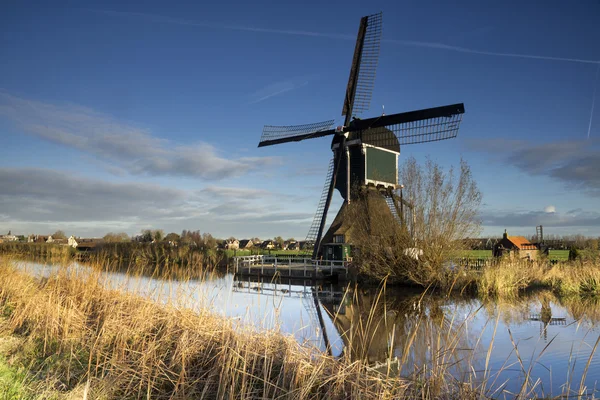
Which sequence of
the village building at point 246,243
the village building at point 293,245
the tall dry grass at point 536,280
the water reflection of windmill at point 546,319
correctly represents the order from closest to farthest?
the water reflection of windmill at point 546,319
the tall dry grass at point 536,280
the village building at point 293,245
the village building at point 246,243

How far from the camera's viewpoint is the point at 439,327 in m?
4.45

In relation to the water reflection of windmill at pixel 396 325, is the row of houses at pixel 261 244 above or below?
above

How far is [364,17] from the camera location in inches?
838

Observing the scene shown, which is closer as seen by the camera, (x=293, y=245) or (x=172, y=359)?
(x=172, y=359)

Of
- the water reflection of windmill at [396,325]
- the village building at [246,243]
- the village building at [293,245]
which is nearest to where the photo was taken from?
the water reflection of windmill at [396,325]

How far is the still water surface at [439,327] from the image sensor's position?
4.00m

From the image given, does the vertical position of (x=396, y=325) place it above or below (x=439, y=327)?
below

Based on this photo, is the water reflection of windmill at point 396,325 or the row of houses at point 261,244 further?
the row of houses at point 261,244

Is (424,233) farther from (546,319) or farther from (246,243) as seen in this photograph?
(246,243)

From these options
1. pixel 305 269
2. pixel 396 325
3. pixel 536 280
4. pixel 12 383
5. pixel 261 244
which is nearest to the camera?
pixel 12 383

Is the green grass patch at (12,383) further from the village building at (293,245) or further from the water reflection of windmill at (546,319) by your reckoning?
the village building at (293,245)

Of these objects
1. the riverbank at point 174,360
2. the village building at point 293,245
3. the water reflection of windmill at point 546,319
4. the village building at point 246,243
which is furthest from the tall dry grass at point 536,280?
the village building at point 246,243

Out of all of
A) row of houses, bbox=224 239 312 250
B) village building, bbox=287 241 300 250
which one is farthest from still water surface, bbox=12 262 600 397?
village building, bbox=287 241 300 250

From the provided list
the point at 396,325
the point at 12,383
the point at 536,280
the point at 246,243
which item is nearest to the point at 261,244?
the point at 246,243
